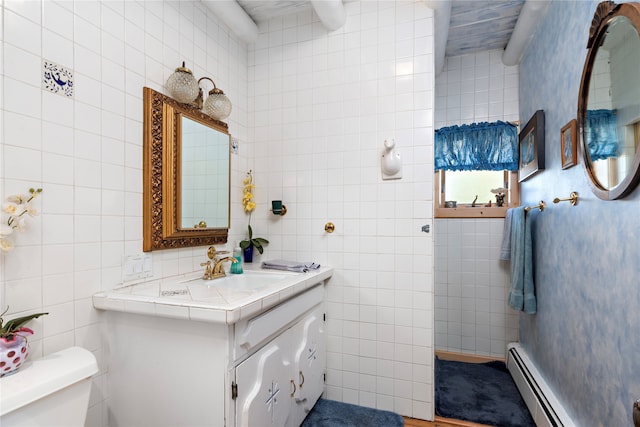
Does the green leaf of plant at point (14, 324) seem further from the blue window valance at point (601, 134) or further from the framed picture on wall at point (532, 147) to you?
the framed picture on wall at point (532, 147)

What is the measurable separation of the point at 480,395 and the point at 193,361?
193 centimetres

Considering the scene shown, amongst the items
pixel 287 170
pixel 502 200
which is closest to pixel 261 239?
pixel 287 170

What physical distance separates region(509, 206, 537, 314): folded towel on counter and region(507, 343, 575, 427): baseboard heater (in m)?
0.37

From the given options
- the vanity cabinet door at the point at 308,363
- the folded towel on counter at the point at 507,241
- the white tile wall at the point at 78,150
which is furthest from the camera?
the folded towel on counter at the point at 507,241

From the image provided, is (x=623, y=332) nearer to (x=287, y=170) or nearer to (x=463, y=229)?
(x=463, y=229)

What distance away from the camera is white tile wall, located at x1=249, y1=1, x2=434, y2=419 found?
6.48ft

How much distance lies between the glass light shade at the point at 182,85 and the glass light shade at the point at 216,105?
19cm

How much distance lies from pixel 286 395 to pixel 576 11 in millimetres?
2325

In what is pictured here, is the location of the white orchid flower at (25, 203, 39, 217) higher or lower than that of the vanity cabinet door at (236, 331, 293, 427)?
higher

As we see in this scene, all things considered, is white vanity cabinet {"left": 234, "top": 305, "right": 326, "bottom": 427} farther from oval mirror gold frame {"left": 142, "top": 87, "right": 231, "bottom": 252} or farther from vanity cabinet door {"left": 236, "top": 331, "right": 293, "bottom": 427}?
oval mirror gold frame {"left": 142, "top": 87, "right": 231, "bottom": 252}

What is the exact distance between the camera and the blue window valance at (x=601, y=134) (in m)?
1.29

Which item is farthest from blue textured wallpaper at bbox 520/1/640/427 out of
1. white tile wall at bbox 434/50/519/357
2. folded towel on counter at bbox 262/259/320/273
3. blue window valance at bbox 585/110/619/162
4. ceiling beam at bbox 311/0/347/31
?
folded towel on counter at bbox 262/259/320/273

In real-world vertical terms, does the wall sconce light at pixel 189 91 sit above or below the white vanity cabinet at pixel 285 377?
above

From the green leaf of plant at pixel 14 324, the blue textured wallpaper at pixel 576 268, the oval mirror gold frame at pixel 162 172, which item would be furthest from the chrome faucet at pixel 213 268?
the blue textured wallpaper at pixel 576 268
